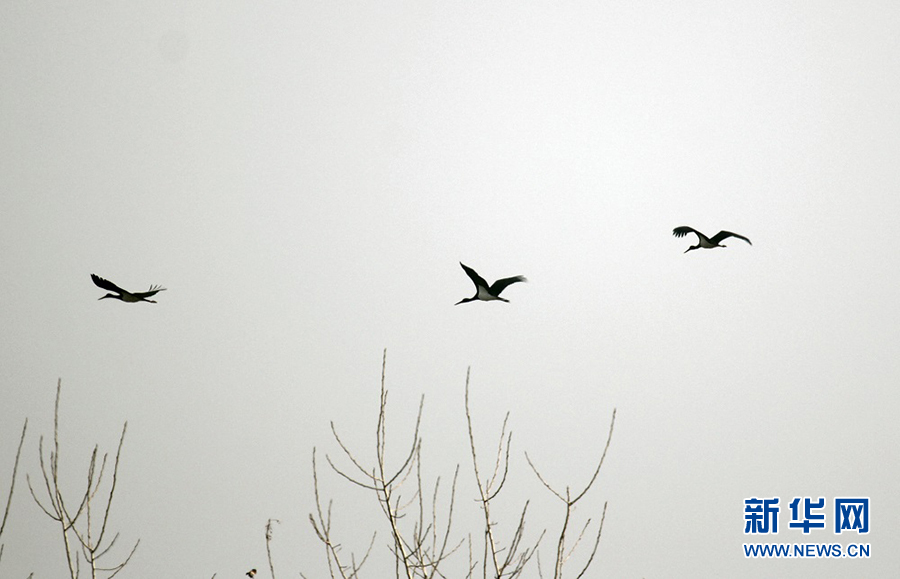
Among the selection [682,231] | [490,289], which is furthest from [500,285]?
[682,231]

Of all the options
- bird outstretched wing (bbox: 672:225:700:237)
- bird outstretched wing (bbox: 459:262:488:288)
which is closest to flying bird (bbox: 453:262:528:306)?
bird outstretched wing (bbox: 459:262:488:288)

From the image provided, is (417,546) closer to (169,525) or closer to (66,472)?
(169,525)

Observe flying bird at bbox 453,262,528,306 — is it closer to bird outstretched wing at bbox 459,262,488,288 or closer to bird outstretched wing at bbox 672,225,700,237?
bird outstretched wing at bbox 459,262,488,288

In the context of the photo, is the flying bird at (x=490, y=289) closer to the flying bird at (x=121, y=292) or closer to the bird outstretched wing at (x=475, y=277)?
the bird outstretched wing at (x=475, y=277)

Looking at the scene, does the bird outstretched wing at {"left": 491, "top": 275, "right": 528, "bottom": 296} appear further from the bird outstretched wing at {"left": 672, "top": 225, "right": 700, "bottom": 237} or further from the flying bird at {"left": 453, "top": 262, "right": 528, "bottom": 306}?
the bird outstretched wing at {"left": 672, "top": 225, "right": 700, "bottom": 237}

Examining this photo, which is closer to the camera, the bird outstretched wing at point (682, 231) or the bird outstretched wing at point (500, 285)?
the bird outstretched wing at point (500, 285)

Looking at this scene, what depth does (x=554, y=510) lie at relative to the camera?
10638cm

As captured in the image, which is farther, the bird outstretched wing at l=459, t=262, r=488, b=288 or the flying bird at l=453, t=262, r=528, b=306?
the flying bird at l=453, t=262, r=528, b=306

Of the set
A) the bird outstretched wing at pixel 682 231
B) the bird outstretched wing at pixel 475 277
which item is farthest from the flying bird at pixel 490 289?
the bird outstretched wing at pixel 682 231

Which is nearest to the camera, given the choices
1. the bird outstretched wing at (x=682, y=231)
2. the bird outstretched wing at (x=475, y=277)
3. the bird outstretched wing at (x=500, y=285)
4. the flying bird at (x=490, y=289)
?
the bird outstretched wing at (x=475, y=277)

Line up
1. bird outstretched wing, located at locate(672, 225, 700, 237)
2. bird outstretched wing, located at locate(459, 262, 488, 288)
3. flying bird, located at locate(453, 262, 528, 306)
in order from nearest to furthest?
1. bird outstretched wing, located at locate(459, 262, 488, 288)
2. flying bird, located at locate(453, 262, 528, 306)
3. bird outstretched wing, located at locate(672, 225, 700, 237)

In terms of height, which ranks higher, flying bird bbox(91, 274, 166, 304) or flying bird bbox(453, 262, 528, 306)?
flying bird bbox(453, 262, 528, 306)

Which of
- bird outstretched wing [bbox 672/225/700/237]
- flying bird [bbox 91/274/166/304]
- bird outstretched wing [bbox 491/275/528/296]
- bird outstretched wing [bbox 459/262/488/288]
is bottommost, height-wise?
flying bird [bbox 91/274/166/304]

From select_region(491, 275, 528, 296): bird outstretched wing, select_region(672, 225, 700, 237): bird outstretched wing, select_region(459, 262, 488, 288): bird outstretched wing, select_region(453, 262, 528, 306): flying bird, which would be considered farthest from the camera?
select_region(672, 225, 700, 237): bird outstretched wing
